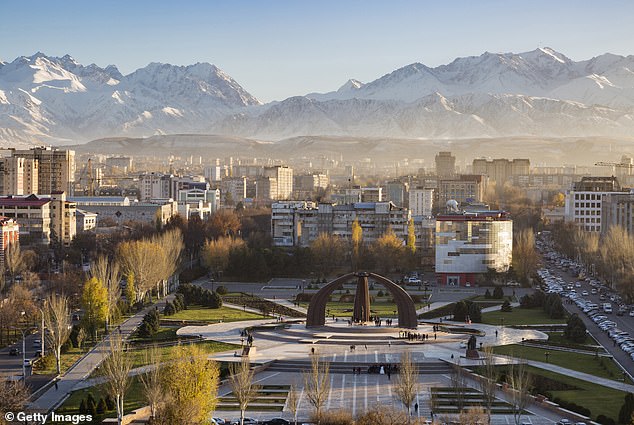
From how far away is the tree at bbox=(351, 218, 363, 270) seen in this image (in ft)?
201

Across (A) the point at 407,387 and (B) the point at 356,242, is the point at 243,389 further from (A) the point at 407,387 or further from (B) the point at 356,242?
(B) the point at 356,242

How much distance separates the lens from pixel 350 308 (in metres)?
47.4

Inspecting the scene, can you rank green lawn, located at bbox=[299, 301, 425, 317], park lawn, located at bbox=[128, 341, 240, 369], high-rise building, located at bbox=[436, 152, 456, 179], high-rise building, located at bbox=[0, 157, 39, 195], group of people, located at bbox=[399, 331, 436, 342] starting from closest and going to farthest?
park lawn, located at bbox=[128, 341, 240, 369]
group of people, located at bbox=[399, 331, 436, 342]
green lawn, located at bbox=[299, 301, 425, 317]
high-rise building, located at bbox=[0, 157, 39, 195]
high-rise building, located at bbox=[436, 152, 456, 179]

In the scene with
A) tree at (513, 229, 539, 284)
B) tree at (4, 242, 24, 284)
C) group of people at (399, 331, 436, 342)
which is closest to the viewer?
group of people at (399, 331, 436, 342)

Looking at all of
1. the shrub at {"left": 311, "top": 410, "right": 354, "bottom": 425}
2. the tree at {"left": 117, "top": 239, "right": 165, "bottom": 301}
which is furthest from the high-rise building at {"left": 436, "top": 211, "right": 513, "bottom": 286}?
the shrub at {"left": 311, "top": 410, "right": 354, "bottom": 425}

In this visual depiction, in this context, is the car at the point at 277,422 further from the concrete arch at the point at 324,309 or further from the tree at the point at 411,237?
the tree at the point at 411,237

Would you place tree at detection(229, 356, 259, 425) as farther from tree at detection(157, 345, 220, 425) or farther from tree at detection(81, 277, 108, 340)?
tree at detection(81, 277, 108, 340)

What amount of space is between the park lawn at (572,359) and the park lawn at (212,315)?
10.9 meters

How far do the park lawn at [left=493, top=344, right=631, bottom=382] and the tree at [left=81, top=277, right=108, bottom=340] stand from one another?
1259 cm

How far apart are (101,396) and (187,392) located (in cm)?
436

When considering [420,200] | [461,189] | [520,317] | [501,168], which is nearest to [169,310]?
[520,317]

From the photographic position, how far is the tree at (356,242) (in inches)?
2418

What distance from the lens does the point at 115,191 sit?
110 m

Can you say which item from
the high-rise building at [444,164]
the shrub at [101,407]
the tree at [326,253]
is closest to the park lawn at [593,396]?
the shrub at [101,407]
